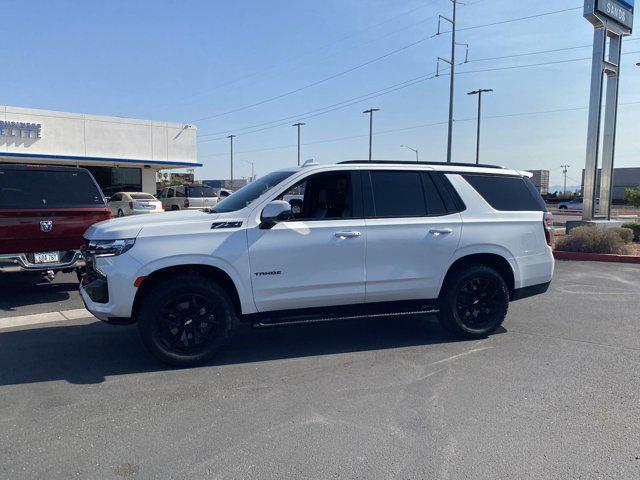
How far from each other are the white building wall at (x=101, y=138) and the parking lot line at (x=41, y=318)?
78.7 ft

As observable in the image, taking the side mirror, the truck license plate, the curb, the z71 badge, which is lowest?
the curb

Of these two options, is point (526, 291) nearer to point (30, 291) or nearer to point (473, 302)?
point (473, 302)

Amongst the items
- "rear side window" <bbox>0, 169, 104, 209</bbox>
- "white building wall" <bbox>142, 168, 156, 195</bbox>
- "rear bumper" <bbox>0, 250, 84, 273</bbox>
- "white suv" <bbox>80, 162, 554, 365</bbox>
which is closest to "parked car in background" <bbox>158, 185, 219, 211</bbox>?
"white building wall" <bbox>142, 168, 156, 195</bbox>

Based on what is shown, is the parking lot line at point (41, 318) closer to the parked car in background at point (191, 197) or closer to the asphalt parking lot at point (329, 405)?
the asphalt parking lot at point (329, 405)

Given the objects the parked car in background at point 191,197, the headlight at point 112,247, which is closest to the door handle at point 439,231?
the headlight at point 112,247

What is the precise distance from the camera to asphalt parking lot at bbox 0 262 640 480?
333cm

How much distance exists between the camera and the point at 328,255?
531 centimetres

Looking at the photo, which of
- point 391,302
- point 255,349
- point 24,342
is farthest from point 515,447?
point 24,342

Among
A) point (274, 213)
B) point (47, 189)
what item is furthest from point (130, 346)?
point (47, 189)

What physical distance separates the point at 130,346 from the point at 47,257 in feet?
8.96

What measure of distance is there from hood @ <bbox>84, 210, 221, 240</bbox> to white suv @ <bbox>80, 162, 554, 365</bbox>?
1cm

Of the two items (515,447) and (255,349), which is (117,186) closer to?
(255,349)

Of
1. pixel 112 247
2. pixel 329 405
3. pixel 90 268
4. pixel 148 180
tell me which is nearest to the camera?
pixel 329 405

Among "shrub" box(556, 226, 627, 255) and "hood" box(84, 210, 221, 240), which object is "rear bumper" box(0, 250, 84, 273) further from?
"shrub" box(556, 226, 627, 255)
